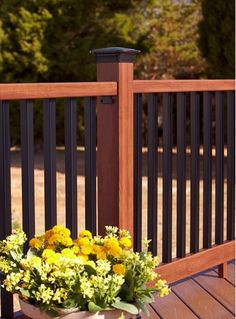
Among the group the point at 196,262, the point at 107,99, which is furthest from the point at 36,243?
the point at 196,262

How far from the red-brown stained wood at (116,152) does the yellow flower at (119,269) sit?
56 cm

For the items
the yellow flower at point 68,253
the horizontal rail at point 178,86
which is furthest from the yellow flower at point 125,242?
the horizontal rail at point 178,86

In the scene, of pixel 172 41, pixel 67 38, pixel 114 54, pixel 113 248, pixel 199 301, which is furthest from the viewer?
pixel 172 41

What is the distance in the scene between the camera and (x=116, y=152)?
2959 mm

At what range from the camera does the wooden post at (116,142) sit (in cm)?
292

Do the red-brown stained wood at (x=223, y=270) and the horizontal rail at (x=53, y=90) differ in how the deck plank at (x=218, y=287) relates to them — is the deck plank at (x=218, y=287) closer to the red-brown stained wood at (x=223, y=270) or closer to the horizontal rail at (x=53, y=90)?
the red-brown stained wood at (x=223, y=270)

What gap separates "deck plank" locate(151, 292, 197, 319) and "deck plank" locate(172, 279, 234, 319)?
4 centimetres

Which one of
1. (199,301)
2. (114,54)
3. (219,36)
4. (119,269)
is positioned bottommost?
(199,301)

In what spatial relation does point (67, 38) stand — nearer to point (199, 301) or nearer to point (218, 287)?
point (218, 287)

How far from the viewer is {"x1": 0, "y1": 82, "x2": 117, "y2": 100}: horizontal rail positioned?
97.7 inches

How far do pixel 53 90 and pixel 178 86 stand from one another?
809 mm

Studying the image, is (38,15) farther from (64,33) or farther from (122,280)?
(122,280)

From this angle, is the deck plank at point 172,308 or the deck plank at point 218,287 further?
the deck plank at point 218,287

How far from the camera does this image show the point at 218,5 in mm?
10547
